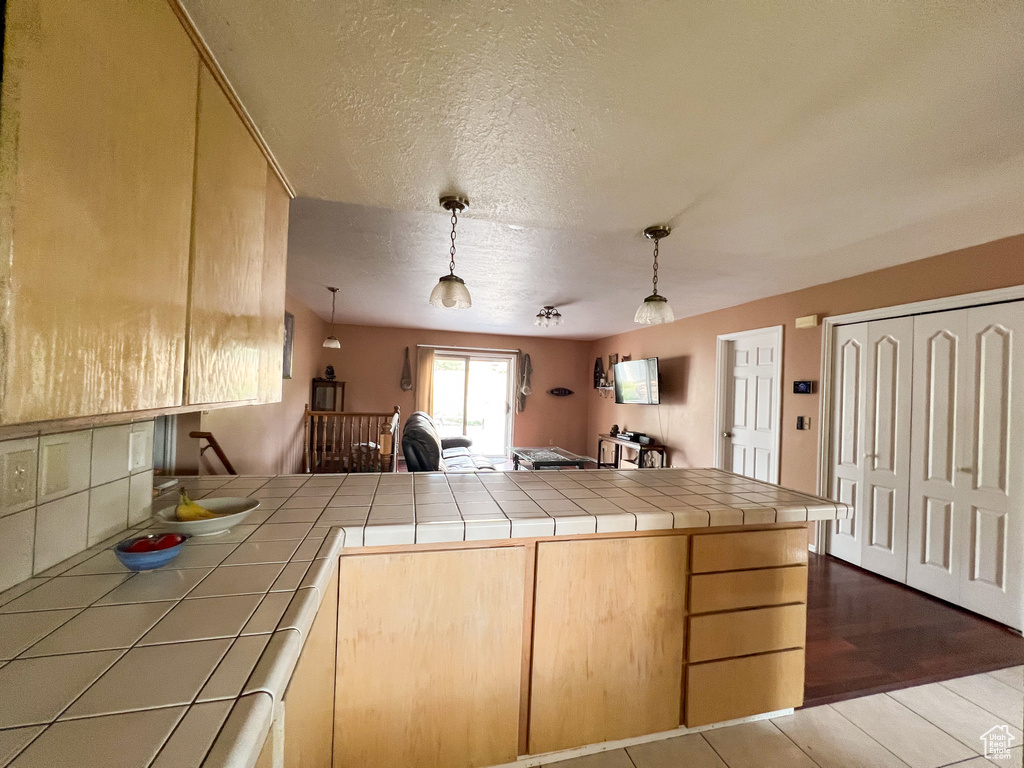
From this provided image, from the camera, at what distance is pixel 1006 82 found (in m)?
1.10

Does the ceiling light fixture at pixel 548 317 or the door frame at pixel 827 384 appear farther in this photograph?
the ceiling light fixture at pixel 548 317

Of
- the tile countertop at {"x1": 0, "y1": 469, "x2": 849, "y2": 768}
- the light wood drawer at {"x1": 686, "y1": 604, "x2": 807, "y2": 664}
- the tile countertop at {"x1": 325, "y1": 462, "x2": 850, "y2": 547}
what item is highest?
the tile countertop at {"x1": 325, "y1": 462, "x2": 850, "y2": 547}

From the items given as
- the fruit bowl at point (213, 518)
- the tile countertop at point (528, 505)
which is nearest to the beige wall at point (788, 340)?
the tile countertop at point (528, 505)

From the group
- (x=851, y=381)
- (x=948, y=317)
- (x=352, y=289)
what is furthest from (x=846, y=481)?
(x=352, y=289)

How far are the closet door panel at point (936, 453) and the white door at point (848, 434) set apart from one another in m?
0.31

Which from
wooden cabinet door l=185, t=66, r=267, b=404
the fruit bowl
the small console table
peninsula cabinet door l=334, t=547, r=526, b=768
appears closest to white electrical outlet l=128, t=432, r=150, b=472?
the fruit bowl

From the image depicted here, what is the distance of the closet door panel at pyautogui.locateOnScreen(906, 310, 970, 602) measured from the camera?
2455 millimetres

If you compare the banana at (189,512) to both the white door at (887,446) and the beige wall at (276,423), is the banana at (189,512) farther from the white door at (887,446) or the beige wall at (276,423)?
the white door at (887,446)

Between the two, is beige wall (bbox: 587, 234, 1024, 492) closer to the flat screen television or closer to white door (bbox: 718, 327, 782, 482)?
white door (bbox: 718, 327, 782, 482)

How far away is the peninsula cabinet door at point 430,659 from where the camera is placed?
1.18 metres

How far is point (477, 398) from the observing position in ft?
22.4

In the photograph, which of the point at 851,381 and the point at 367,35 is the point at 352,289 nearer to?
the point at 367,35

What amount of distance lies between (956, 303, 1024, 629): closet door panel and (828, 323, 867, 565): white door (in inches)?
22.4

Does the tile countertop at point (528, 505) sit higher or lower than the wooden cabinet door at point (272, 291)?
lower
